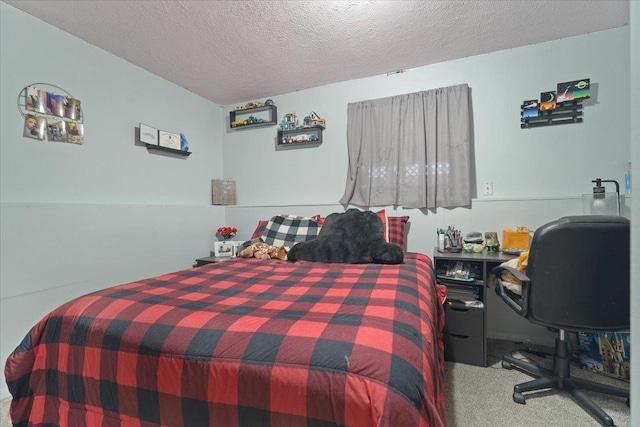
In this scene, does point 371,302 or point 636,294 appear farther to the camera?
point 371,302

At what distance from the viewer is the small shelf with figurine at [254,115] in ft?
10.3

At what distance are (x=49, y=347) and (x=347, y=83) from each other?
113 inches

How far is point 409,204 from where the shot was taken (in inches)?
102

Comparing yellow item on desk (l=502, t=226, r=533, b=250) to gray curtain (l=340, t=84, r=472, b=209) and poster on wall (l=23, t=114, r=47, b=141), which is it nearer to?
gray curtain (l=340, t=84, r=472, b=209)

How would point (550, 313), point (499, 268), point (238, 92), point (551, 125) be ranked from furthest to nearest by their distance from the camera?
point (238, 92) < point (551, 125) < point (499, 268) < point (550, 313)

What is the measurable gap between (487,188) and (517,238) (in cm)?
48

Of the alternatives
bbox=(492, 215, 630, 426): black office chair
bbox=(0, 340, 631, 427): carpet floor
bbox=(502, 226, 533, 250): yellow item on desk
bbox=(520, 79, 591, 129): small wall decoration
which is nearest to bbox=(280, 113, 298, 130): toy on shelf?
bbox=(520, 79, 591, 129): small wall decoration

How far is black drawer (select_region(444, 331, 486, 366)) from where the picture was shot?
1.93 metres

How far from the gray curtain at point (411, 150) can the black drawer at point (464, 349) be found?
3.51 feet

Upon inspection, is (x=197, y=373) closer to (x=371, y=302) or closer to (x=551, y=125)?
(x=371, y=302)

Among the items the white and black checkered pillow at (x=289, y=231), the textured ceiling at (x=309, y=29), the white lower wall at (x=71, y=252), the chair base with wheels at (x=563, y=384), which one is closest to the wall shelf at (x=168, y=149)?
the white lower wall at (x=71, y=252)

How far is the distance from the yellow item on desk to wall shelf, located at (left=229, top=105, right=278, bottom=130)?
2496 millimetres

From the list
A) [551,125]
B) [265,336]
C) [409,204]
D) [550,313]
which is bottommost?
[550,313]

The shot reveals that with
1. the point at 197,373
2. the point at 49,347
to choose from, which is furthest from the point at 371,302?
the point at 49,347
